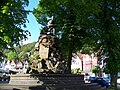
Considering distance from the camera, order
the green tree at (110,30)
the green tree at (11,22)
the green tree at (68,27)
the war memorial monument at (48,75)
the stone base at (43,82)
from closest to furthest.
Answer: the green tree at (11,22)
the stone base at (43,82)
the war memorial monument at (48,75)
the green tree at (110,30)
the green tree at (68,27)

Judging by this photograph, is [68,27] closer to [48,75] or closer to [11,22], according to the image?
[48,75]

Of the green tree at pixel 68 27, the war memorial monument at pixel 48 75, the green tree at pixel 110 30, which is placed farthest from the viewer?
the green tree at pixel 68 27

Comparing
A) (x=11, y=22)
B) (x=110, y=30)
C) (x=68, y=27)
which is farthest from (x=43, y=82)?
(x=68, y=27)

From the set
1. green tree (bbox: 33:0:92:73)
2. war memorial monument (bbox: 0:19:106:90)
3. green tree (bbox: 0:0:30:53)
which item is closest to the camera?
green tree (bbox: 0:0:30:53)

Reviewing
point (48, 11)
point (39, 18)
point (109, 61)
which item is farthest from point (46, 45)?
point (39, 18)

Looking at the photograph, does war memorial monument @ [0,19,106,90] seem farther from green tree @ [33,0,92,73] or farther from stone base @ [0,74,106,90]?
green tree @ [33,0,92,73]

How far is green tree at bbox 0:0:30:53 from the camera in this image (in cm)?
1784

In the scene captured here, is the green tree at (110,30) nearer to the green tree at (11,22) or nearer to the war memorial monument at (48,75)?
the war memorial monument at (48,75)

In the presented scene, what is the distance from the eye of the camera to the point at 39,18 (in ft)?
133

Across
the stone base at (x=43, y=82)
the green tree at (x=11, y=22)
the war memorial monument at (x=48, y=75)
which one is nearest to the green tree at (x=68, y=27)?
the war memorial monument at (x=48, y=75)

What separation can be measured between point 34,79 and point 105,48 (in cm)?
1521

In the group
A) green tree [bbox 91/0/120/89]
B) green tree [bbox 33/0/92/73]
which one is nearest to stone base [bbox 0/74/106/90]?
green tree [bbox 91/0/120/89]

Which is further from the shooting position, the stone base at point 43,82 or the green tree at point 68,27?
the green tree at point 68,27

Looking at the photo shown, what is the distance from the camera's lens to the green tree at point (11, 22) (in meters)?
17.8
